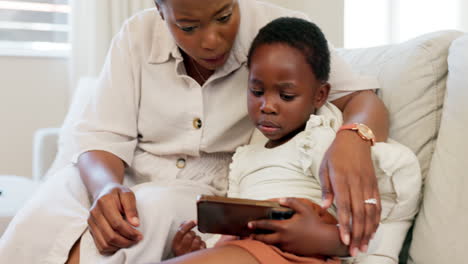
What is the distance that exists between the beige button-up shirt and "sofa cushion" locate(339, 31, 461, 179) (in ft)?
0.20

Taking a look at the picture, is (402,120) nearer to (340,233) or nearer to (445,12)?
(340,233)

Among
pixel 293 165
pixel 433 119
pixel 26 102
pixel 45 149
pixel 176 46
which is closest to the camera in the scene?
pixel 293 165

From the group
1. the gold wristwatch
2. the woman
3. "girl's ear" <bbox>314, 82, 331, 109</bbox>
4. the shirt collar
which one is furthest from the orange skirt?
the shirt collar

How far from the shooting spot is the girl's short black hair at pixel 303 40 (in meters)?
1.04

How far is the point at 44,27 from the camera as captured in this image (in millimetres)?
2729

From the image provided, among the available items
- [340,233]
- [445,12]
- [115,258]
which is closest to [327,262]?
[340,233]

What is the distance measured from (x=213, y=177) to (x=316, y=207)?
16.3 inches

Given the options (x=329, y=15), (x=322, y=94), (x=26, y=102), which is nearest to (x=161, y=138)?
(x=322, y=94)

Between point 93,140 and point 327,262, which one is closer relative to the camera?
point 327,262

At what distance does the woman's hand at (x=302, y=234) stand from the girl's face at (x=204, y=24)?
407mm

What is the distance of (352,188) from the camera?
810mm

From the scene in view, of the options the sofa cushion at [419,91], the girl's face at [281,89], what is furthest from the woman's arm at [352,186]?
the sofa cushion at [419,91]

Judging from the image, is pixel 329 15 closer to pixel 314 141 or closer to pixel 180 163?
pixel 180 163

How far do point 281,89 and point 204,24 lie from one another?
0.70 ft
